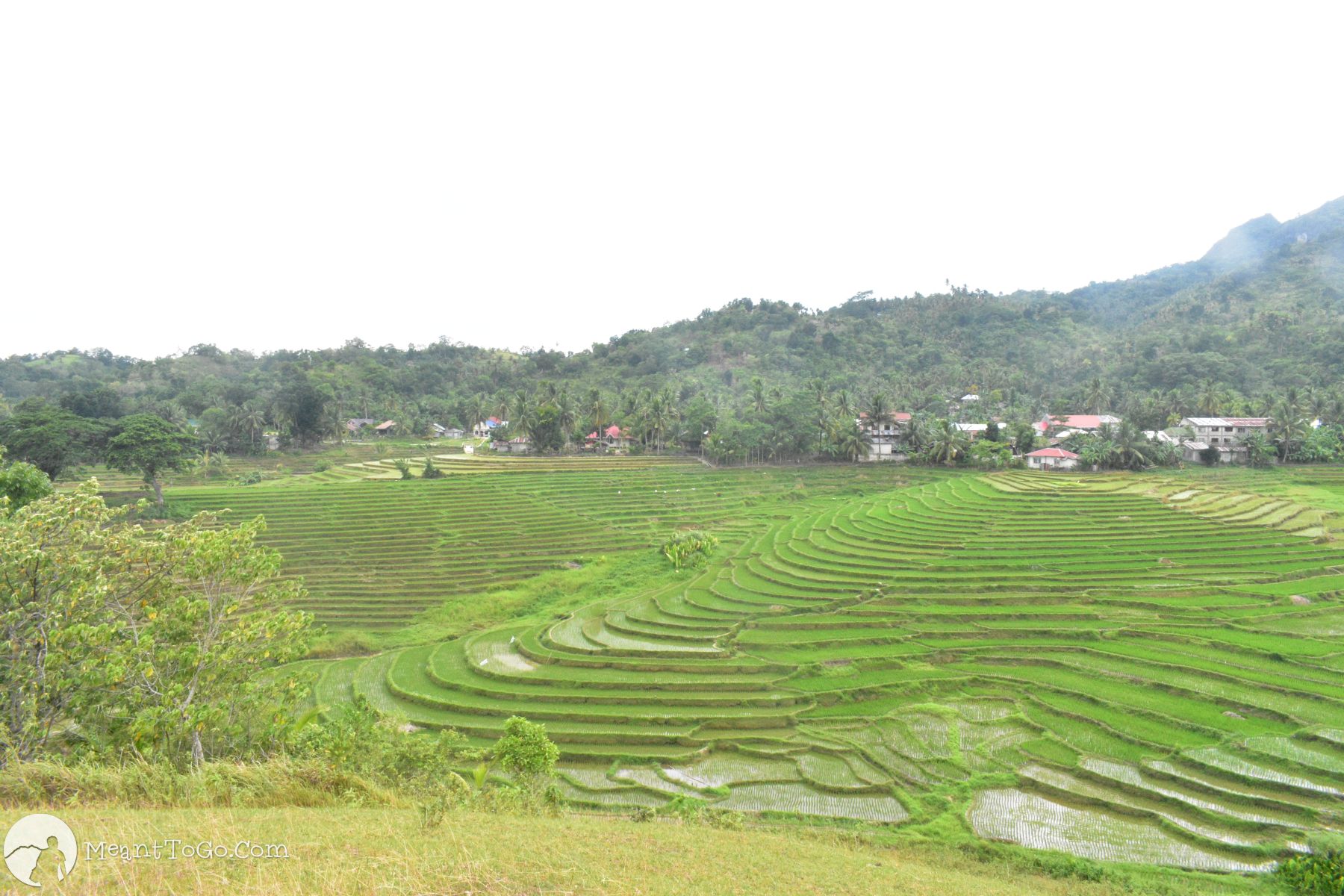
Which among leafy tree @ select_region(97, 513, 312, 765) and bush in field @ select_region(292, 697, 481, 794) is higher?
leafy tree @ select_region(97, 513, 312, 765)

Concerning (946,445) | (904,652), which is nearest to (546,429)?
(946,445)

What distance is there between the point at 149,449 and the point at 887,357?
112439mm

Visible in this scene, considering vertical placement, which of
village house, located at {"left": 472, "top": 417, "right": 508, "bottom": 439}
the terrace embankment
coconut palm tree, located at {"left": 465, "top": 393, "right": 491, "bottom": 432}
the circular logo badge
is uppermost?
coconut palm tree, located at {"left": 465, "top": 393, "right": 491, "bottom": 432}

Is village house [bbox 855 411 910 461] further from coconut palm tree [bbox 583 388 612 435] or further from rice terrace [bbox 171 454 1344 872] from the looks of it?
coconut palm tree [bbox 583 388 612 435]

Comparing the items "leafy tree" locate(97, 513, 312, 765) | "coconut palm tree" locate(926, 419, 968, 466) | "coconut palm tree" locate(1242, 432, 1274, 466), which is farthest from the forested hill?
"leafy tree" locate(97, 513, 312, 765)

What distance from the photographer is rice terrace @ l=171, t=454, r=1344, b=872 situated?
1598 cm

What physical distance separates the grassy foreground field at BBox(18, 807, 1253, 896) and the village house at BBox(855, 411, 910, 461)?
5840cm

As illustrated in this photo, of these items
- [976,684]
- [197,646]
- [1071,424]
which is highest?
[197,646]

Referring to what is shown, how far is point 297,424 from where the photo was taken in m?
73.7

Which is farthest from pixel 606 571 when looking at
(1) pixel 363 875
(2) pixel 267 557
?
(1) pixel 363 875

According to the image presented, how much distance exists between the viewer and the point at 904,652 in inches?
952

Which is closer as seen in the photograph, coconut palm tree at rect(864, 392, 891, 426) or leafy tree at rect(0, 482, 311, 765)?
leafy tree at rect(0, 482, 311, 765)

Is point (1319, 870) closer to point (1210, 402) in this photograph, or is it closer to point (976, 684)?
point (976, 684)

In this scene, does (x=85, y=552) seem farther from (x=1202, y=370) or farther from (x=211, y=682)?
(x=1202, y=370)
